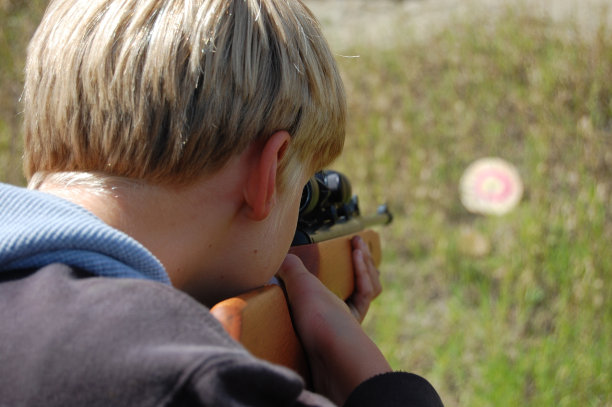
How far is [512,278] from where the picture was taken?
3.23 metres

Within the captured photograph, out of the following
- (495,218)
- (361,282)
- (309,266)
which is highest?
(309,266)

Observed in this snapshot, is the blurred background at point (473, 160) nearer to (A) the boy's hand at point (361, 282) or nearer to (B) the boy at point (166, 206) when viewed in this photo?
(A) the boy's hand at point (361, 282)

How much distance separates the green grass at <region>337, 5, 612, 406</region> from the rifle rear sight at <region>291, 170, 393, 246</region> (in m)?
1.26

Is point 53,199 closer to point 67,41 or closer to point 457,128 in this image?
point 67,41

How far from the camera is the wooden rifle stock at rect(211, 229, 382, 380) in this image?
986 mm

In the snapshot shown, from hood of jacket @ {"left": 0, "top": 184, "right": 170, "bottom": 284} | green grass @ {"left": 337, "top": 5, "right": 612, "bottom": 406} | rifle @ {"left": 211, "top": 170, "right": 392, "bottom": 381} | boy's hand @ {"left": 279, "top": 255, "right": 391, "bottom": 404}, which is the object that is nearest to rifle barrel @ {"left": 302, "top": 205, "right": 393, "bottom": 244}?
rifle @ {"left": 211, "top": 170, "right": 392, "bottom": 381}

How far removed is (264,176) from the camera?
1.08 meters

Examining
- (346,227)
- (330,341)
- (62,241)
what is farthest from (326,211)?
(62,241)

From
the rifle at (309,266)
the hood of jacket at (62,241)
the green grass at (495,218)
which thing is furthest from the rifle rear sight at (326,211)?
the green grass at (495,218)

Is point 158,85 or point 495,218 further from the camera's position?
point 495,218

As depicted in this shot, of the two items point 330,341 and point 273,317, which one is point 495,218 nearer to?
point 330,341

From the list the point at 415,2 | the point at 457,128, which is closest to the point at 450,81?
the point at 457,128

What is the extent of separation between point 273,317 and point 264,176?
26cm

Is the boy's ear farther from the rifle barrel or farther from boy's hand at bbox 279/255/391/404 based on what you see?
the rifle barrel
